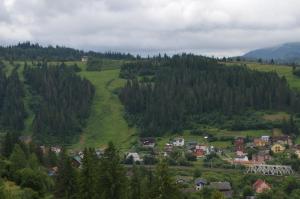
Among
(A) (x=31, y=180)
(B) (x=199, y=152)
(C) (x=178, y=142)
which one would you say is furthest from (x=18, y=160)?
(C) (x=178, y=142)

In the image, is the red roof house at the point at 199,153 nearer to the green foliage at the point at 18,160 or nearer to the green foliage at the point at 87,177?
the green foliage at the point at 18,160

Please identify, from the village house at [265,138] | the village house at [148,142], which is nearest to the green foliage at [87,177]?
the village house at [148,142]

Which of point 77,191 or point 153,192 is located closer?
point 153,192

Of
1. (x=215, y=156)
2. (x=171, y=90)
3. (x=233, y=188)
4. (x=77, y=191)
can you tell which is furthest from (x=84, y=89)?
(x=77, y=191)

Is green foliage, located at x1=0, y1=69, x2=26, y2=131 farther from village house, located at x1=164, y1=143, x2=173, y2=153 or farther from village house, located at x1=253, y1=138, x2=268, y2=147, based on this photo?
village house, located at x1=253, y1=138, x2=268, y2=147

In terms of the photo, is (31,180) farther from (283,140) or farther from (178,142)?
(283,140)

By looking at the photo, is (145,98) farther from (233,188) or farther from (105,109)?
(233,188)

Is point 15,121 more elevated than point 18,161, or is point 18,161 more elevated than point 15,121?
point 18,161
